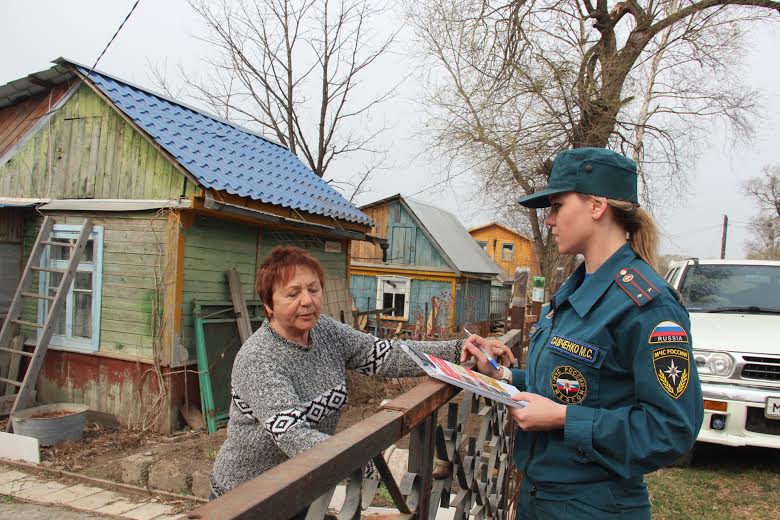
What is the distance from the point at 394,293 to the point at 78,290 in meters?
14.8

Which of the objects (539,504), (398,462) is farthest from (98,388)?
(539,504)

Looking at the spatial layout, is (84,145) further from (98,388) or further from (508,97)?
(508,97)

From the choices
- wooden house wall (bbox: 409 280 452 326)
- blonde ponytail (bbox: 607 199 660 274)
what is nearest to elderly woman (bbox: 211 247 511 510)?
blonde ponytail (bbox: 607 199 660 274)

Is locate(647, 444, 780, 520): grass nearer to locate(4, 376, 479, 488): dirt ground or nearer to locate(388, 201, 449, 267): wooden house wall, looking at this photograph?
locate(4, 376, 479, 488): dirt ground

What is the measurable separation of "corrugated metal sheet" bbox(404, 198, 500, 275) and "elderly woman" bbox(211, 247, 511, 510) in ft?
61.9

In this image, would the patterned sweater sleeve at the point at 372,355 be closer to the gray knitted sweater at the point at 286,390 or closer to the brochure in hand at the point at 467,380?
the gray knitted sweater at the point at 286,390

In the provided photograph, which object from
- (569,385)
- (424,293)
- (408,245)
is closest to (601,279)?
(569,385)

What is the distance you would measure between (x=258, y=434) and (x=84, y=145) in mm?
7744

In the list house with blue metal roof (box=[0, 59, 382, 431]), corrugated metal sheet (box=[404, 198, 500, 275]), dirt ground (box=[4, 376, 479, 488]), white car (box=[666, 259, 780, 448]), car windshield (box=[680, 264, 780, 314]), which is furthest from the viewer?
corrugated metal sheet (box=[404, 198, 500, 275])

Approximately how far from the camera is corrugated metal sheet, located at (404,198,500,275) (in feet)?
71.8

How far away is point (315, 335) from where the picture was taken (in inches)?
83.4

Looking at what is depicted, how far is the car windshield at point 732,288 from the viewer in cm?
590

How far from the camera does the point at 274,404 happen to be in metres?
1.68

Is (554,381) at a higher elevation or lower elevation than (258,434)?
higher
